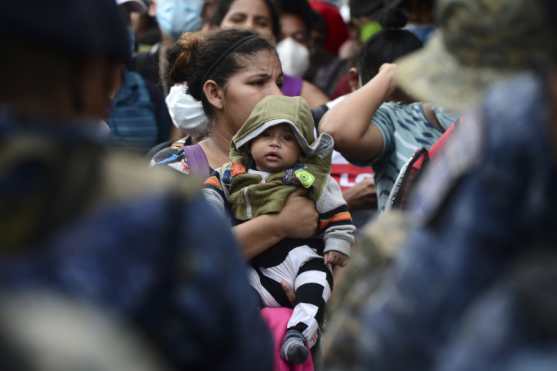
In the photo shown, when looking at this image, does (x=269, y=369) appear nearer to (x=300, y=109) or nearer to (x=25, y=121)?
(x=25, y=121)

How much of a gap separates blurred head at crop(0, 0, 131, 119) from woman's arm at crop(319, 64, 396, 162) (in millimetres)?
2914

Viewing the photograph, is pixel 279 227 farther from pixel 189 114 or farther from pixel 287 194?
pixel 189 114

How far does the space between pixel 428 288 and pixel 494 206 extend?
0.19 m

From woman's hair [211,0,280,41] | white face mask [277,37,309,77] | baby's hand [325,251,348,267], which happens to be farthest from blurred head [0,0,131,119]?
white face mask [277,37,309,77]

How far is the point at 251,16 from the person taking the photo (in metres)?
7.02

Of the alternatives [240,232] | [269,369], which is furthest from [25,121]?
[240,232]

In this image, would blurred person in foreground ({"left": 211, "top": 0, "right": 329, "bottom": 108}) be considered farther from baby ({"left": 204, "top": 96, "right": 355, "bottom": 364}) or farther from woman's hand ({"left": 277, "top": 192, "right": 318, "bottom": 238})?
woman's hand ({"left": 277, "top": 192, "right": 318, "bottom": 238})

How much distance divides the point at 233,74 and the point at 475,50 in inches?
114

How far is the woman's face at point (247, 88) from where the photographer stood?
4965 mm

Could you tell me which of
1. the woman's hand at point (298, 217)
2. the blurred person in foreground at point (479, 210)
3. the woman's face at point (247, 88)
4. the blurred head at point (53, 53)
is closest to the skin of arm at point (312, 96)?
the woman's face at point (247, 88)

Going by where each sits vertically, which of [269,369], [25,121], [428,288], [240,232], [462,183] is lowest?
[240,232]

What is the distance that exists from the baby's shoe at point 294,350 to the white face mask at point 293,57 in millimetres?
3908

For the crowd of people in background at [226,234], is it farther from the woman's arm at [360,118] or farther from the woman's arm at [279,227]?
the woman's arm at [360,118]

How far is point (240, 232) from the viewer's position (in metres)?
4.35
